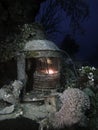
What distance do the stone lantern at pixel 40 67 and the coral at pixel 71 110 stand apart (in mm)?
1765

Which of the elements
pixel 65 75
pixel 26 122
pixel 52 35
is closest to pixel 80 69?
pixel 65 75

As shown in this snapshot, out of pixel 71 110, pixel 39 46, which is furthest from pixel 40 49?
pixel 71 110

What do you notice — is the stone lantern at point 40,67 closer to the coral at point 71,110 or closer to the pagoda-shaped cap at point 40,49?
the pagoda-shaped cap at point 40,49

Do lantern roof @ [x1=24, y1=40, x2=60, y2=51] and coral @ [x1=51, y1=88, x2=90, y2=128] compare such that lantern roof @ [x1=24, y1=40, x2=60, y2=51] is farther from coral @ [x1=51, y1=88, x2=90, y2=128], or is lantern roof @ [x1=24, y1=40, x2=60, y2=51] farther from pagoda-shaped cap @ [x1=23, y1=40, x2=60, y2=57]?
coral @ [x1=51, y1=88, x2=90, y2=128]

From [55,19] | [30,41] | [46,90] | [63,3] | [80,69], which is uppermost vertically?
[55,19]

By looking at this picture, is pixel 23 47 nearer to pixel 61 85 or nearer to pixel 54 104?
pixel 61 85

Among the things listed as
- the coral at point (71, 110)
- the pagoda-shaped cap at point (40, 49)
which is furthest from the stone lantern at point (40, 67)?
the coral at point (71, 110)

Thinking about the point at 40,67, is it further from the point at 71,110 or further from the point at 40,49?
the point at 71,110

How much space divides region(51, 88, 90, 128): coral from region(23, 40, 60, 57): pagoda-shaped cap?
2.03 m

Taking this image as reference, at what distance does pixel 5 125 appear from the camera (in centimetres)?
830

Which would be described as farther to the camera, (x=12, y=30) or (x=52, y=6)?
(x=52, y=6)

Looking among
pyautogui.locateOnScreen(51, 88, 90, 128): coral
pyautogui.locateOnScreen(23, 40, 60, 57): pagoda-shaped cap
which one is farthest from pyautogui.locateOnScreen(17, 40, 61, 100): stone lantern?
pyautogui.locateOnScreen(51, 88, 90, 128): coral

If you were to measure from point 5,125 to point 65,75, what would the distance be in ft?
10.7

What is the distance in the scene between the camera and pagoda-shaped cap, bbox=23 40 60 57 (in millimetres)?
9953
